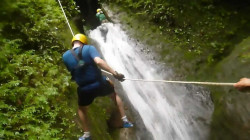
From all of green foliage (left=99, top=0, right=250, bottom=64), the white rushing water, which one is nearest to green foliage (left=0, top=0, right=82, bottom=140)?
the white rushing water

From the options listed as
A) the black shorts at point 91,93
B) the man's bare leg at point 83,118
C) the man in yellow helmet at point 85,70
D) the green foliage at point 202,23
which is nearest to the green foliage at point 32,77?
the man's bare leg at point 83,118

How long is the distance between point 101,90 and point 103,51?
214 inches

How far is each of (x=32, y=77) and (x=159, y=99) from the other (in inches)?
185

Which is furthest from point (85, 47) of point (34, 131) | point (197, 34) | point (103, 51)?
point (197, 34)

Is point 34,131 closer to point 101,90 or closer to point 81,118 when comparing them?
point 81,118

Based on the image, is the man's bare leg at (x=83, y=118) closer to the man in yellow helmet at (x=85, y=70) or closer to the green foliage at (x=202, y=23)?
the man in yellow helmet at (x=85, y=70)

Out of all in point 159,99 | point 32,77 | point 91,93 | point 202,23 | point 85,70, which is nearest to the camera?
point 85,70

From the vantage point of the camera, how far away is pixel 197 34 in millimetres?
10633

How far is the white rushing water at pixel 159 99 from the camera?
7750 millimetres

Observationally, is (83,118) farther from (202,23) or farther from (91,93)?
(202,23)

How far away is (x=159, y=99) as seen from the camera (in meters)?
8.71

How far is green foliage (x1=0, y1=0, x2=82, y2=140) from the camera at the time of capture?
4.68m

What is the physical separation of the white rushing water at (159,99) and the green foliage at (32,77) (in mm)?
2751

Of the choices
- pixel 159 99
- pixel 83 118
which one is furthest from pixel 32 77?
pixel 159 99
